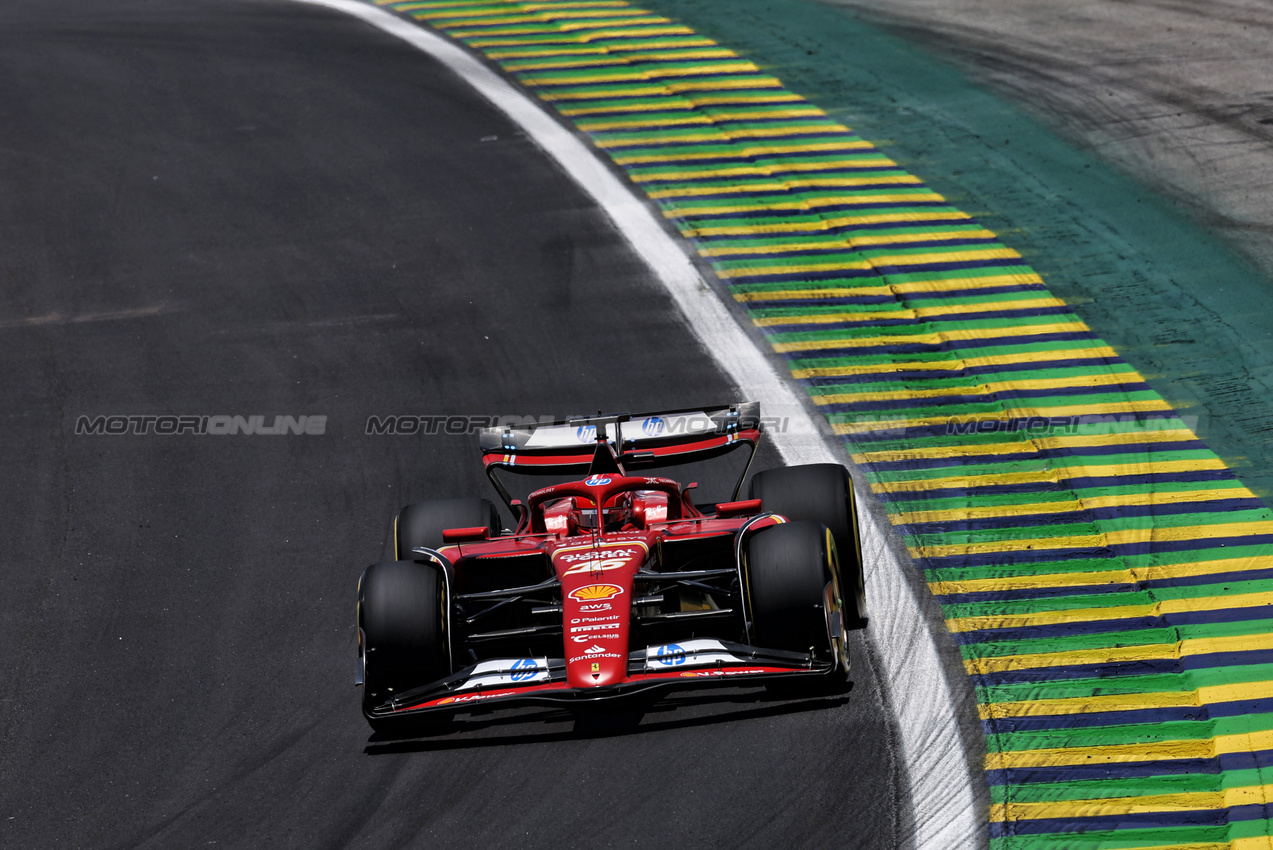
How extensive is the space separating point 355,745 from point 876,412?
506 cm

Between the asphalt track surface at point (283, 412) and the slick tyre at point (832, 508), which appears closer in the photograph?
the asphalt track surface at point (283, 412)

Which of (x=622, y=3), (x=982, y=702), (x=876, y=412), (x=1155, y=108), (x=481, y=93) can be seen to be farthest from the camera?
(x=622, y=3)

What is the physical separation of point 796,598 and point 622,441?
210cm

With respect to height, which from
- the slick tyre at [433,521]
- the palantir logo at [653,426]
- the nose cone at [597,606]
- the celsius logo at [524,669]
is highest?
the palantir logo at [653,426]

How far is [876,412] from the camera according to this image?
11055 millimetres

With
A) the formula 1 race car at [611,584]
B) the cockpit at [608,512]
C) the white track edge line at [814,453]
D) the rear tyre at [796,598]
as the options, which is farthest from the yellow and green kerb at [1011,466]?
the cockpit at [608,512]

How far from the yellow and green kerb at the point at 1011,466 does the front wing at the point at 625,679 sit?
1367 mm

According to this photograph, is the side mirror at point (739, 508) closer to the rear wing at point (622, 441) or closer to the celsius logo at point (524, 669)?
the rear wing at point (622, 441)

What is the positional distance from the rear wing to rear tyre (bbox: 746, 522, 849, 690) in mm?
1544

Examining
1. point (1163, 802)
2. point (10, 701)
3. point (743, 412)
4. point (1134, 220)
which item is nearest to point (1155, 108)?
point (1134, 220)

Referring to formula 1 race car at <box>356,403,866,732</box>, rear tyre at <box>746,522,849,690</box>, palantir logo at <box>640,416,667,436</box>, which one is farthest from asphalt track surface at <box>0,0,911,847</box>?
palantir logo at <box>640,416,667,436</box>

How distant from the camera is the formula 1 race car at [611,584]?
272 inches

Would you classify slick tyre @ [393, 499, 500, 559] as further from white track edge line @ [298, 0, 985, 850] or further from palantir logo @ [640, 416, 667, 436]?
white track edge line @ [298, 0, 985, 850]

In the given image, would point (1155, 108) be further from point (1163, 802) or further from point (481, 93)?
point (1163, 802)
